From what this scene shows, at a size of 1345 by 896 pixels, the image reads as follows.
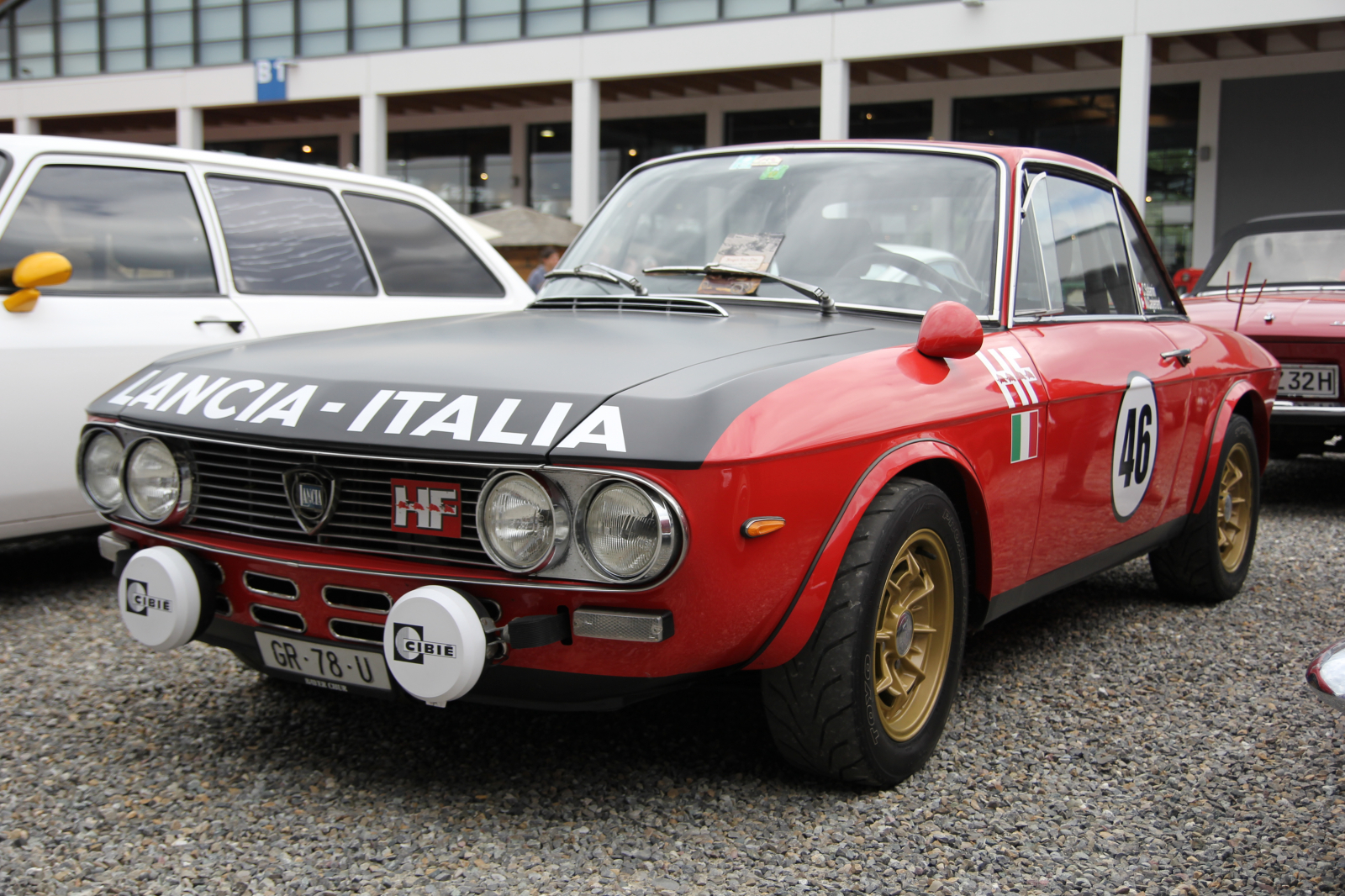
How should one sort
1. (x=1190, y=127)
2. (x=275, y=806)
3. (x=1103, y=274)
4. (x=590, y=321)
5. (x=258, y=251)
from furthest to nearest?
(x=1190, y=127) → (x=258, y=251) → (x=1103, y=274) → (x=590, y=321) → (x=275, y=806)

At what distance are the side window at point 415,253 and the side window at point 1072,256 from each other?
2.85 metres

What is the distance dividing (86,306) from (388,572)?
2645 mm

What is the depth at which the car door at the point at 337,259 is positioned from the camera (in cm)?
500

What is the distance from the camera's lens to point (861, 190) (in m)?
3.55

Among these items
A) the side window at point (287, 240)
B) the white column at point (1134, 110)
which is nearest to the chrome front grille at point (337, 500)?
the side window at point (287, 240)

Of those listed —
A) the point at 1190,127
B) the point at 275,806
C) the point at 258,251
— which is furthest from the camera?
the point at 1190,127

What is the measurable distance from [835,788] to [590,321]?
1.35m

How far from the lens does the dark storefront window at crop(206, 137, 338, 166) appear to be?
30203mm

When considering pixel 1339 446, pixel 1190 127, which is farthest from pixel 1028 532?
pixel 1190 127

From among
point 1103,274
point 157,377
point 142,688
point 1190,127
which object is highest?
point 1190,127

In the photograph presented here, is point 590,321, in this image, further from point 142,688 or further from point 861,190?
point 142,688

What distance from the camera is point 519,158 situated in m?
28.2

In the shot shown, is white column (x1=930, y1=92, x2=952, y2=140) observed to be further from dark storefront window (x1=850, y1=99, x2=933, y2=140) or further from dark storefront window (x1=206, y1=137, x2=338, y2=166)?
dark storefront window (x1=206, y1=137, x2=338, y2=166)

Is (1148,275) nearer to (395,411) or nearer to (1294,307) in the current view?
(1294,307)
